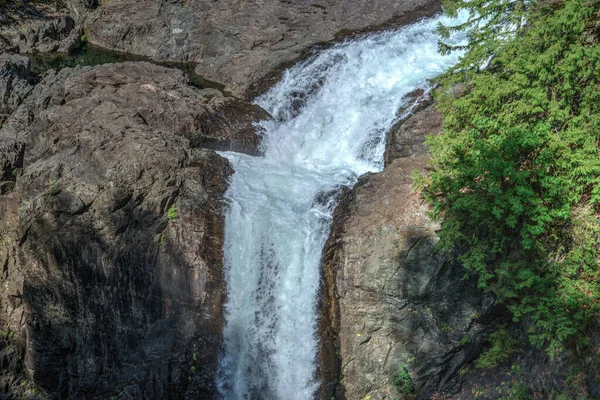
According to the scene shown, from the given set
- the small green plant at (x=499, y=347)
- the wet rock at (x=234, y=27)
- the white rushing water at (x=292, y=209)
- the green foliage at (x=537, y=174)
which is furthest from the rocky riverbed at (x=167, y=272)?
the wet rock at (x=234, y=27)

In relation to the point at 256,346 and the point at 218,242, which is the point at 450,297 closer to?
the point at 256,346

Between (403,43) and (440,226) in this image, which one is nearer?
(440,226)

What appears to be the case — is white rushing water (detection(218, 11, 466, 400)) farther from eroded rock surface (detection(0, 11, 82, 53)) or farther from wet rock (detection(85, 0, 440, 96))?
eroded rock surface (detection(0, 11, 82, 53))

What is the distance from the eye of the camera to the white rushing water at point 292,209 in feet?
38.1

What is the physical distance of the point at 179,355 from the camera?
38.2ft

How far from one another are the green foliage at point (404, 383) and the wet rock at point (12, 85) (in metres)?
12.9

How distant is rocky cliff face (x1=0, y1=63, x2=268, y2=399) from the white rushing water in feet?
1.66

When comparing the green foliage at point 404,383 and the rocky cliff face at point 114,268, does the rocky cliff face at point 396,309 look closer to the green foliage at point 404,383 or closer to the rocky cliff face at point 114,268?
the green foliage at point 404,383

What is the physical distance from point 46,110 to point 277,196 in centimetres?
670

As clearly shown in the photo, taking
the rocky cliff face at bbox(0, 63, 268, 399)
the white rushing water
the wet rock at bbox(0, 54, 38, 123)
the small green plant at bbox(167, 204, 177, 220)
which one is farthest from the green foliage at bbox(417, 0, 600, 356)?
the wet rock at bbox(0, 54, 38, 123)

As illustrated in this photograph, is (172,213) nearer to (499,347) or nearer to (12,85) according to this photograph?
(499,347)

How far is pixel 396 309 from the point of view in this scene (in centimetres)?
1117

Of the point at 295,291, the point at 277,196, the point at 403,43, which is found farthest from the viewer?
the point at 403,43

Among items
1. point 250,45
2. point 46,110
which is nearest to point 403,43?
point 250,45
